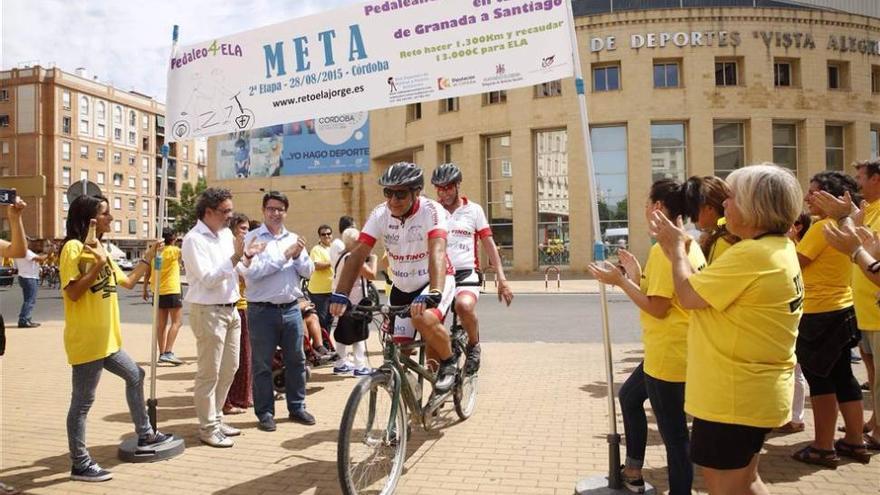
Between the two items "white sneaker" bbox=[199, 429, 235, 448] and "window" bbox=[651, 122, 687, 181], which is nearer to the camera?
"white sneaker" bbox=[199, 429, 235, 448]

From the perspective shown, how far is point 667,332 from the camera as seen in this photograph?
11.5 ft

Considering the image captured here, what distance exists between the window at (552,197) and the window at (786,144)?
11669 millimetres

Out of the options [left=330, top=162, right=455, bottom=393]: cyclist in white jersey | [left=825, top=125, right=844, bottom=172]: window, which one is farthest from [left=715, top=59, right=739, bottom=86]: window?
[left=330, top=162, right=455, bottom=393]: cyclist in white jersey

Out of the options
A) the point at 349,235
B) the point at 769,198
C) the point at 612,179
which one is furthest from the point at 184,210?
the point at 769,198

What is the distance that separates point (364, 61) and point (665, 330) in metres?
3.29

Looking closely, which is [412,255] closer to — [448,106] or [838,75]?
[448,106]

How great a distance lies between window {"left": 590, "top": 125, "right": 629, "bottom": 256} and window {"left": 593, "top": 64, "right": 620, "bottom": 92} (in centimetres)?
222

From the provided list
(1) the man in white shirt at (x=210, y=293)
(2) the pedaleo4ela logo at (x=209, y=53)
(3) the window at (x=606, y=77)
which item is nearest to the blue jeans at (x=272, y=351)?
(1) the man in white shirt at (x=210, y=293)

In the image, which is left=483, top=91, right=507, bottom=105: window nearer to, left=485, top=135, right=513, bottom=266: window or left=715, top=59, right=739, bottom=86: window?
left=485, top=135, right=513, bottom=266: window

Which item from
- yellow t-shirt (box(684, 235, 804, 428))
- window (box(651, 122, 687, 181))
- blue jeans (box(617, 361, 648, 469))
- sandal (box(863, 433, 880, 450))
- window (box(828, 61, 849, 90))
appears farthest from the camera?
window (box(828, 61, 849, 90))

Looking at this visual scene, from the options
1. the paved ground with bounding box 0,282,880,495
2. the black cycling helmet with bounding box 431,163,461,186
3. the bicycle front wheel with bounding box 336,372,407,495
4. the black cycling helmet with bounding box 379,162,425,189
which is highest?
the black cycling helmet with bounding box 431,163,461,186

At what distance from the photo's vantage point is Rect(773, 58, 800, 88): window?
3319 centimetres

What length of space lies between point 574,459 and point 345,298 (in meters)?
2.21

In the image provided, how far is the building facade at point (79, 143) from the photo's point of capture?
76.4 m
